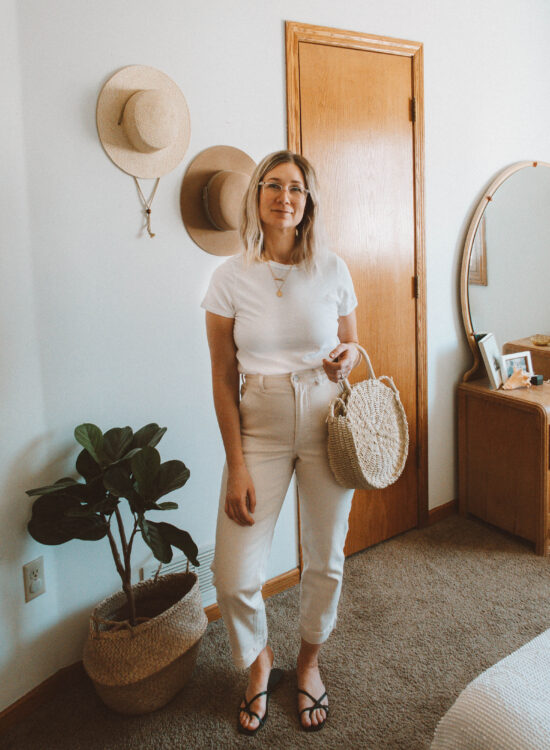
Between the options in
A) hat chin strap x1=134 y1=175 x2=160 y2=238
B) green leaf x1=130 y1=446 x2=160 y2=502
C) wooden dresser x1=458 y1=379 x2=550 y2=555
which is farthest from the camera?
wooden dresser x1=458 y1=379 x2=550 y2=555

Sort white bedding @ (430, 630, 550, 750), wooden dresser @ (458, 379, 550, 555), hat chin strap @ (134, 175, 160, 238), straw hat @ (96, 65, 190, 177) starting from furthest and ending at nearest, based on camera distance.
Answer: wooden dresser @ (458, 379, 550, 555) < hat chin strap @ (134, 175, 160, 238) < straw hat @ (96, 65, 190, 177) < white bedding @ (430, 630, 550, 750)

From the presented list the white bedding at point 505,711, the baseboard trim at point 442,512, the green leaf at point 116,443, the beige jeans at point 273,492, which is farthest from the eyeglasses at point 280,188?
the baseboard trim at point 442,512

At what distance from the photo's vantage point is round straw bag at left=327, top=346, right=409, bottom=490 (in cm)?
128

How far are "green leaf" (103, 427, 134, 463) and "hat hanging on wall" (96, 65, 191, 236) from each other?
670 mm

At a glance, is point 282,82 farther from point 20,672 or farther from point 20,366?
point 20,672

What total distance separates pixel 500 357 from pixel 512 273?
467 millimetres

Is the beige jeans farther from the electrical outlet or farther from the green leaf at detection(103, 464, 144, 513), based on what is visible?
the electrical outlet

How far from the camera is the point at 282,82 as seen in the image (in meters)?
1.85


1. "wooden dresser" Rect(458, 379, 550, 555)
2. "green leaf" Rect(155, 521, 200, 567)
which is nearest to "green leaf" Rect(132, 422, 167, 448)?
"green leaf" Rect(155, 521, 200, 567)

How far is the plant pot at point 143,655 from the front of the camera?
142 centimetres

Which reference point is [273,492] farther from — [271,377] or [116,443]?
[116,443]

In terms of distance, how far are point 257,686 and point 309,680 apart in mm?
154

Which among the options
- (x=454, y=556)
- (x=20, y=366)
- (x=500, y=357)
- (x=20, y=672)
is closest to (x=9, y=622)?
(x=20, y=672)

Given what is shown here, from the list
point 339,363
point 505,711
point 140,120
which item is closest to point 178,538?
point 339,363
